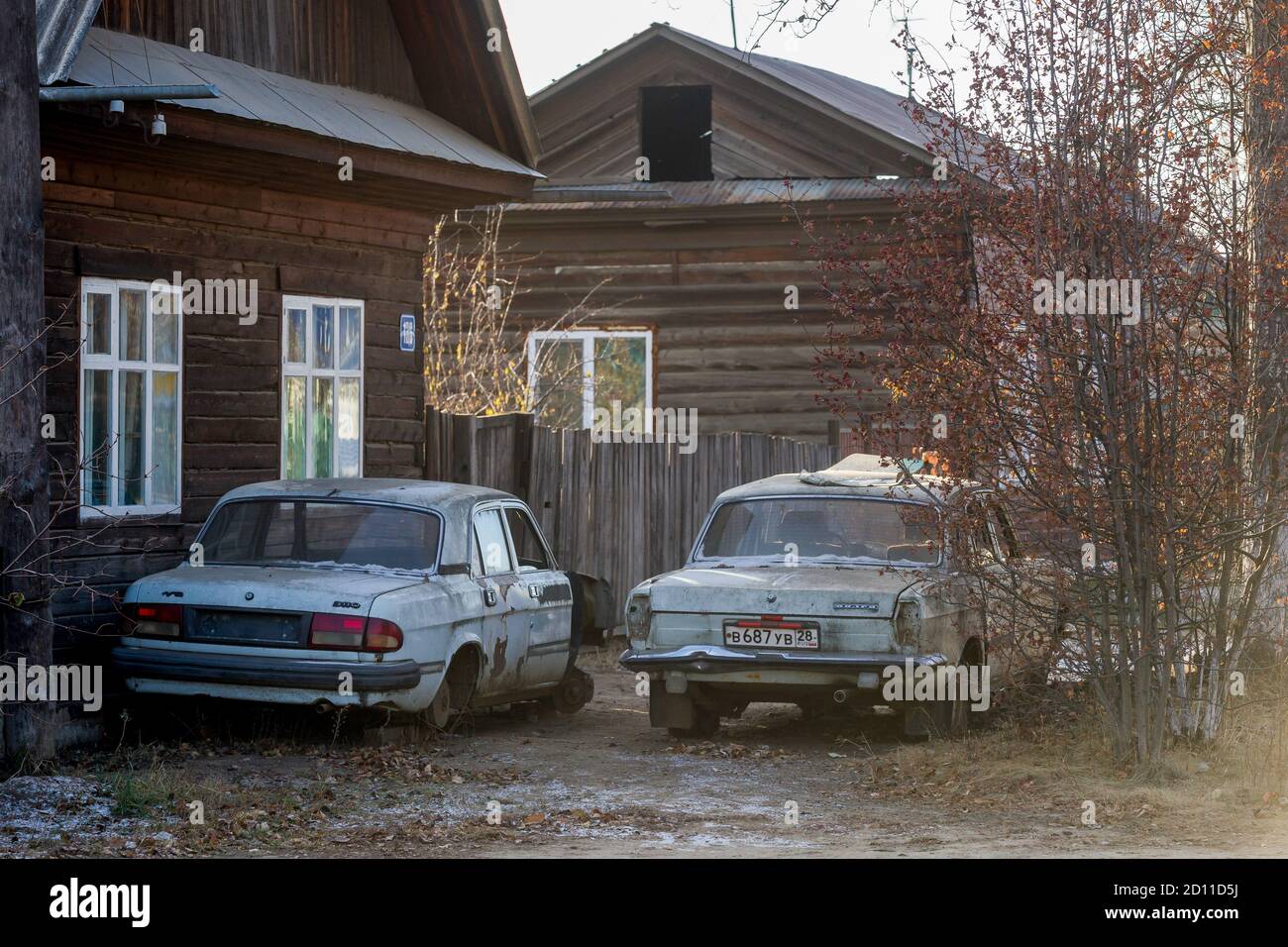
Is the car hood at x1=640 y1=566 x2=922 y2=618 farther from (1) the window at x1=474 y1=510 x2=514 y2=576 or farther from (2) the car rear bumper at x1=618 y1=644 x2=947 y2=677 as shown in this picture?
(1) the window at x1=474 y1=510 x2=514 y2=576

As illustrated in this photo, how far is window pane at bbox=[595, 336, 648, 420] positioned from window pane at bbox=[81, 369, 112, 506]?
11.9 metres

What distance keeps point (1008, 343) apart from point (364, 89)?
7.78 m

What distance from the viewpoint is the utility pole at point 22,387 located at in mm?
9531

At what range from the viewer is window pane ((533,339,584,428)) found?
73.5ft

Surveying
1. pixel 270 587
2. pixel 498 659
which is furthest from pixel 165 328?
pixel 498 659

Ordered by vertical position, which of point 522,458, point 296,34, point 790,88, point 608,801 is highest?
point 790,88

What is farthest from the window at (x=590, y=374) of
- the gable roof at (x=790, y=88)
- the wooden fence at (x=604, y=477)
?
the wooden fence at (x=604, y=477)

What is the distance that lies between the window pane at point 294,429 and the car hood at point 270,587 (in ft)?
11.3

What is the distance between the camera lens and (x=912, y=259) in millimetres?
10461

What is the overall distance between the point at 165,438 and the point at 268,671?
3310 millimetres

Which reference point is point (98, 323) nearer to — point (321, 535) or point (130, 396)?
point (130, 396)

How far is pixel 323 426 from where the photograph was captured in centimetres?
1488

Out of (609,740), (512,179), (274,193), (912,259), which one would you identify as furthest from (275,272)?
(912,259)

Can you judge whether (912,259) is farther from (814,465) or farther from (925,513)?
(814,465)
